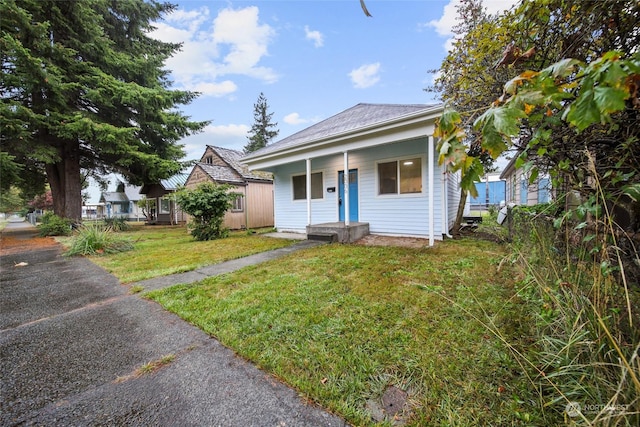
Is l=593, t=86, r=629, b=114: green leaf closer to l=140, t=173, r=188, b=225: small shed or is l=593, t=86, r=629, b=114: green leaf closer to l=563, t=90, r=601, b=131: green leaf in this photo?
l=563, t=90, r=601, b=131: green leaf

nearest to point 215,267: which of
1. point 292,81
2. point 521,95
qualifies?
point 521,95

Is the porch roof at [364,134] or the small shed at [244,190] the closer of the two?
the porch roof at [364,134]

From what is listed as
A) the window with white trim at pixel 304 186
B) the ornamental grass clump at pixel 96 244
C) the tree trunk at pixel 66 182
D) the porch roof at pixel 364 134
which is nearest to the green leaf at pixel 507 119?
the porch roof at pixel 364 134

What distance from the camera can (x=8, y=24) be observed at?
9.17 metres

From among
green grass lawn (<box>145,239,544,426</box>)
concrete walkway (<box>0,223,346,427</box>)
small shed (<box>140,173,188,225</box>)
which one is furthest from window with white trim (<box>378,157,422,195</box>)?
small shed (<box>140,173,188,225</box>)

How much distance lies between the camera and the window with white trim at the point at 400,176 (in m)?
7.23

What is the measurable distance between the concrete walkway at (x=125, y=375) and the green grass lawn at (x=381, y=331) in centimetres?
16

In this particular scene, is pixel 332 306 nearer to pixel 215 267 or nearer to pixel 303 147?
pixel 215 267

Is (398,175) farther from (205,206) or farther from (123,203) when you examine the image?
(123,203)

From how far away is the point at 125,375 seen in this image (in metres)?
1.94

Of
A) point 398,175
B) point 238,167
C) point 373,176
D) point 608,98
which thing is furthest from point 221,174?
point 608,98

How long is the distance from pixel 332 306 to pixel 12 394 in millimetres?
2628

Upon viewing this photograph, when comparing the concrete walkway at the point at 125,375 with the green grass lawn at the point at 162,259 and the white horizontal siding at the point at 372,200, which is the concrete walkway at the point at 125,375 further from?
the white horizontal siding at the point at 372,200

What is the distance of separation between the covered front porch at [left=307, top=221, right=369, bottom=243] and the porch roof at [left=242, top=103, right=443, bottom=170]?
2.31 metres
